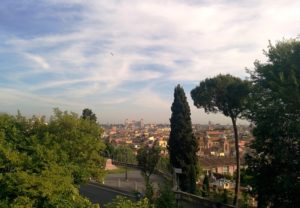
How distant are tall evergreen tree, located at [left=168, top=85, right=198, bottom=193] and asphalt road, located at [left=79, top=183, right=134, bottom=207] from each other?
500 cm

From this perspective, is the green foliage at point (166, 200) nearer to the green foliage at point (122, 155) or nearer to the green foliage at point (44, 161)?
the green foliage at point (44, 161)

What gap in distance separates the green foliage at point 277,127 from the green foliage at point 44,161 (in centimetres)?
733

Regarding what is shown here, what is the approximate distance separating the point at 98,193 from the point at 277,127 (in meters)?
20.9

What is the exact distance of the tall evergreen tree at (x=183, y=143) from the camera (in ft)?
106

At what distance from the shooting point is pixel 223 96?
32312 mm

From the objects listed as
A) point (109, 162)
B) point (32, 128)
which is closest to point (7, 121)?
point (32, 128)

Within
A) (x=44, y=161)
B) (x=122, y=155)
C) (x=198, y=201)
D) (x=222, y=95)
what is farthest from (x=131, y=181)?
(x=44, y=161)

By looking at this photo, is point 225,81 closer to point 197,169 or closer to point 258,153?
point 197,169

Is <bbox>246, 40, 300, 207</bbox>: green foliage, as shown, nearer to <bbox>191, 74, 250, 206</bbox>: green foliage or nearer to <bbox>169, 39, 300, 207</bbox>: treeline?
<bbox>169, 39, 300, 207</bbox>: treeline

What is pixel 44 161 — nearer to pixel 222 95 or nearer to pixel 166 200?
pixel 166 200

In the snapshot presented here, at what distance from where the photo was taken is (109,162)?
57.8 m

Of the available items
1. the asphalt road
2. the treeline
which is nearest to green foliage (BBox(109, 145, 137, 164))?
the asphalt road

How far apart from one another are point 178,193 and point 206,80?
12554mm

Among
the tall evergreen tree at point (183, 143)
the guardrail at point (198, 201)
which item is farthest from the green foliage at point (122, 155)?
the guardrail at point (198, 201)
